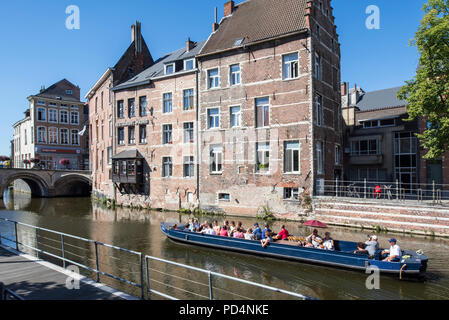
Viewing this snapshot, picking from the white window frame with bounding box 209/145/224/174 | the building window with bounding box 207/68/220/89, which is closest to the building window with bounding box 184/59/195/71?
the building window with bounding box 207/68/220/89

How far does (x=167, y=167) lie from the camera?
90.4 ft

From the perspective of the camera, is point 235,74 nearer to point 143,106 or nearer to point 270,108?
A: point 270,108

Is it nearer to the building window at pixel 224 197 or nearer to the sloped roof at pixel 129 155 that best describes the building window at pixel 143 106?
the sloped roof at pixel 129 155

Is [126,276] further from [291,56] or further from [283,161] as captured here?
[291,56]

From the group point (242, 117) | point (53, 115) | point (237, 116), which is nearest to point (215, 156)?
point (237, 116)

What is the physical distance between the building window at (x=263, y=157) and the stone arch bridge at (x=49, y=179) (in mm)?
27102

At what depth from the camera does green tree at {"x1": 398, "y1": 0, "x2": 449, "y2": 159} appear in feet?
53.8

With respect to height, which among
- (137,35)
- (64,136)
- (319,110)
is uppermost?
(137,35)

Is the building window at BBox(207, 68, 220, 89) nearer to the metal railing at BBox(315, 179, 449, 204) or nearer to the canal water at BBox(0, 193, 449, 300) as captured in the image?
the metal railing at BBox(315, 179, 449, 204)

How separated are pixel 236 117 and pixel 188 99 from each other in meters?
5.06

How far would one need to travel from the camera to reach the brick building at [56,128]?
4856 centimetres

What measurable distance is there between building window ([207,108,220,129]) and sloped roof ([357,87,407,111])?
1730cm

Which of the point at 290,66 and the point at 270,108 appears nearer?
the point at 290,66

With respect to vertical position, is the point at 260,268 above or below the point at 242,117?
below
